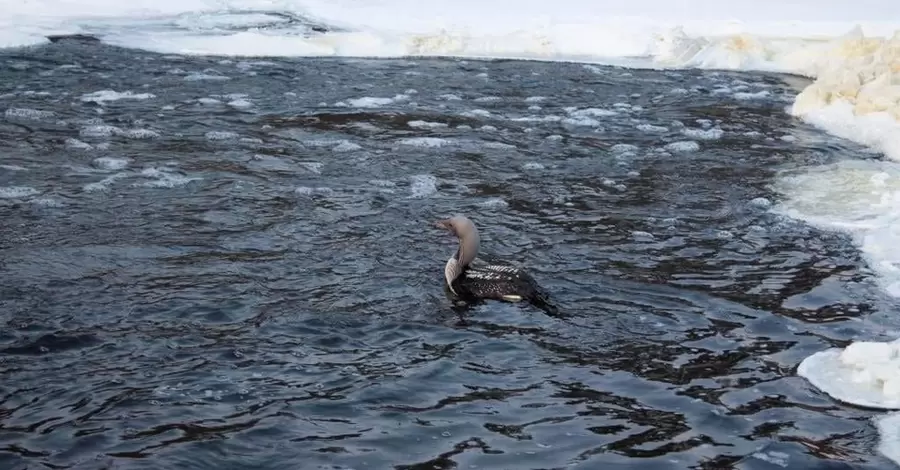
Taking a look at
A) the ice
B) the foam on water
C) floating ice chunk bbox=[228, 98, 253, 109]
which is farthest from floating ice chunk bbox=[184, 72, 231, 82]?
the ice

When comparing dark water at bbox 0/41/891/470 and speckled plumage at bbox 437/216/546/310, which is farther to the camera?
speckled plumage at bbox 437/216/546/310

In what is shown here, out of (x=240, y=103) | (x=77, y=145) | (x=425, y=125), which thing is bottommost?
(x=77, y=145)

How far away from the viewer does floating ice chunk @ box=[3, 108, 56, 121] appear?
11477mm

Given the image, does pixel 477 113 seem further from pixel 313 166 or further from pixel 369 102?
pixel 313 166

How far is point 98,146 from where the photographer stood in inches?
416

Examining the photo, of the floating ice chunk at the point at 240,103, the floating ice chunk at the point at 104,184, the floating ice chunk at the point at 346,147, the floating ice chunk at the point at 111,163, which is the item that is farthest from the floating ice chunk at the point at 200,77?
the floating ice chunk at the point at 104,184

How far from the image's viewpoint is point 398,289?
732cm

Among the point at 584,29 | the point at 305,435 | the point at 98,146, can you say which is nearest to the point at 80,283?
the point at 305,435

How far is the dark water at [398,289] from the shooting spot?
527cm

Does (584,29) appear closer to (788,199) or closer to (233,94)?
(233,94)

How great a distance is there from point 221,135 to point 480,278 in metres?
4.87

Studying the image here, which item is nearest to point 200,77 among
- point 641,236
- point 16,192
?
point 16,192

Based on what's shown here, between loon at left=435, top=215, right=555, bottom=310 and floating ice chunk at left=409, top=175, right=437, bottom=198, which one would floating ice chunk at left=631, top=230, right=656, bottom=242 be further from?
floating ice chunk at left=409, top=175, right=437, bottom=198

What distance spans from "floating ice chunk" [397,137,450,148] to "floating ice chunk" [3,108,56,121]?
3633 millimetres
